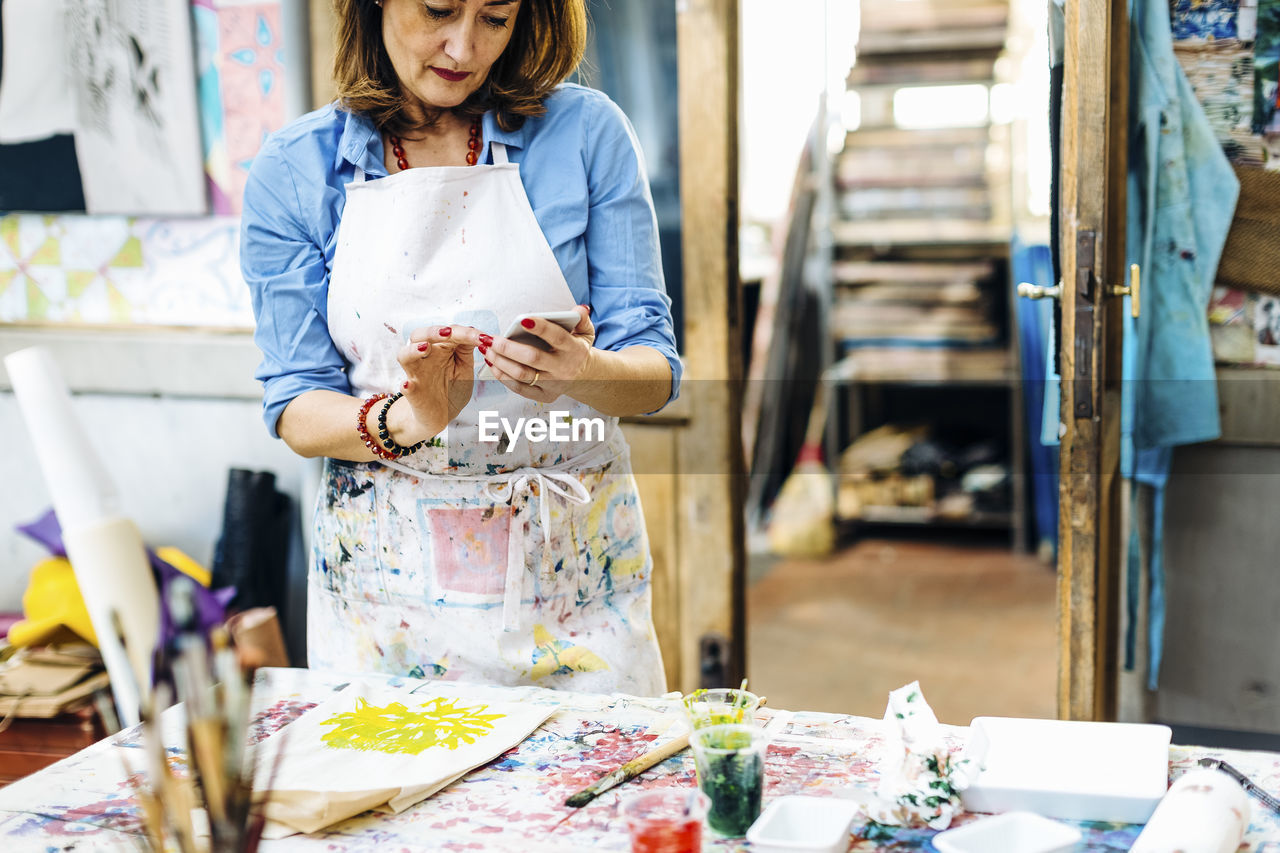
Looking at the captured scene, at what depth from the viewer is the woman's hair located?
1.75m

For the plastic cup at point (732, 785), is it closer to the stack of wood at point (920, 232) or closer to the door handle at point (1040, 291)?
the door handle at point (1040, 291)

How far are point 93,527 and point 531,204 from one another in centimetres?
78

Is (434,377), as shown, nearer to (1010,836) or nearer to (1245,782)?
(1010,836)

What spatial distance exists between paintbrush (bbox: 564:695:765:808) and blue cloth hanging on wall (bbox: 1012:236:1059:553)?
3.55 m

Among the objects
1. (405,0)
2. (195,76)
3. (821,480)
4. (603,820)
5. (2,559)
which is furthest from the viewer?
(821,480)

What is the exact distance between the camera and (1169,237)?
2547 mm

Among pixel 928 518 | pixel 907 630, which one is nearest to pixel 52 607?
pixel 907 630

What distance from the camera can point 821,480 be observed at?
223 inches

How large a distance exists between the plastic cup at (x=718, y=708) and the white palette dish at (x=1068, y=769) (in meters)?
0.24

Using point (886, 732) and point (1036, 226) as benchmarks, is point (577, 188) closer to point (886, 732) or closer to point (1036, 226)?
point (886, 732)

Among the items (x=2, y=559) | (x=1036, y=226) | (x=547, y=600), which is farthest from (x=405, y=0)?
(x=1036, y=226)

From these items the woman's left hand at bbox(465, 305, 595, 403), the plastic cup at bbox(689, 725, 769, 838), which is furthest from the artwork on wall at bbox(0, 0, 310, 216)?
the plastic cup at bbox(689, 725, 769, 838)

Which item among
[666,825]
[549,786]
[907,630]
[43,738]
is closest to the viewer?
[666,825]

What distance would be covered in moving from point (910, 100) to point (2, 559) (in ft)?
14.3
